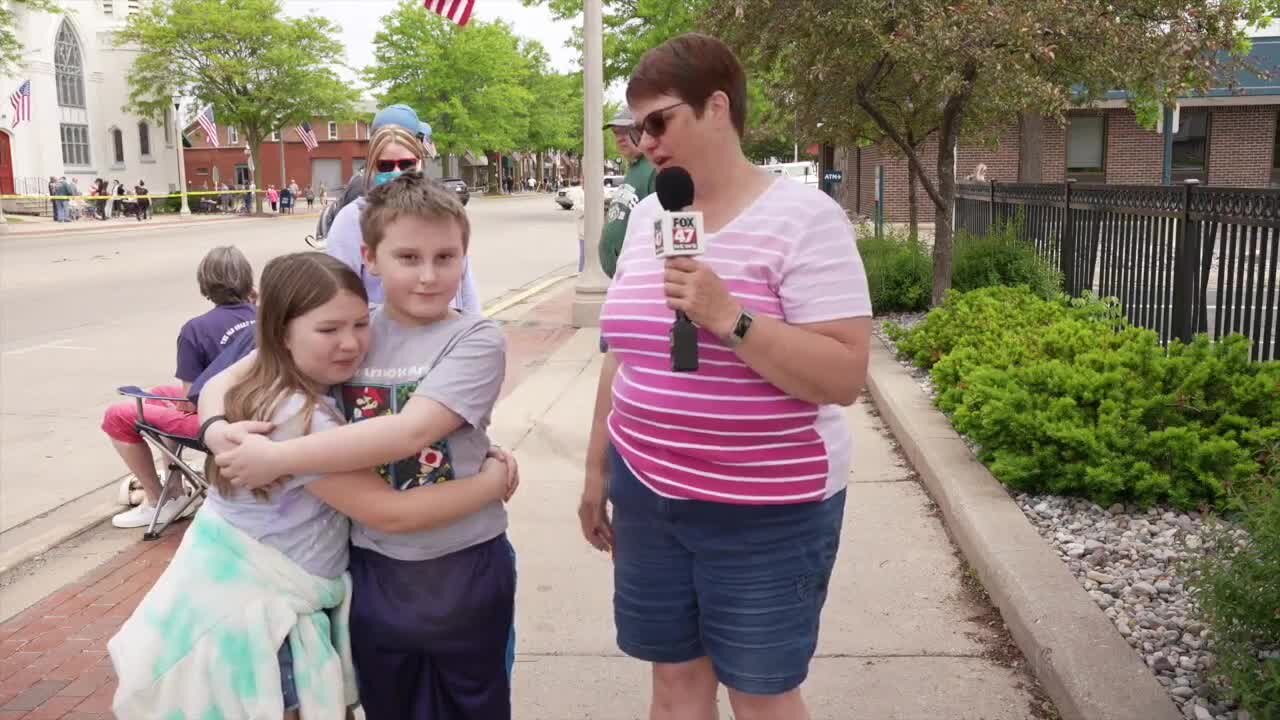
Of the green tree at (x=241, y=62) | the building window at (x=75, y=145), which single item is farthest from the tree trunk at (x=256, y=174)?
the building window at (x=75, y=145)

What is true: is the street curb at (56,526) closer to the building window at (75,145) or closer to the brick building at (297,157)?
the building window at (75,145)

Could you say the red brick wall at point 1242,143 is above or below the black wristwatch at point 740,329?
above

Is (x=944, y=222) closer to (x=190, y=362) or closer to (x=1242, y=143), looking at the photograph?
(x=190, y=362)

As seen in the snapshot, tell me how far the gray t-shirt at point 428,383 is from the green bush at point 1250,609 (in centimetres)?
190

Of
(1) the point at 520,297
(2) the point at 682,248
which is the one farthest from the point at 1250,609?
(1) the point at 520,297

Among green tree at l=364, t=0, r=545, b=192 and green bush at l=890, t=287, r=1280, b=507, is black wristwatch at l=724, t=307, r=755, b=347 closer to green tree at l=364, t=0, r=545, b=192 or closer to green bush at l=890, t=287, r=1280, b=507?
green bush at l=890, t=287, r=1280, b=507

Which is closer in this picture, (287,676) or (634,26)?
(287,676)

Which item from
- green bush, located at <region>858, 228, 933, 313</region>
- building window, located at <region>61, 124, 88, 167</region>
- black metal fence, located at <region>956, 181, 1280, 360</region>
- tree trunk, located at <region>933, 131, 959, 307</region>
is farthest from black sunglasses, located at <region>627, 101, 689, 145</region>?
building window, located at <region>61, 124, 88, 167</region>

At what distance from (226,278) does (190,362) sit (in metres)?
0.41

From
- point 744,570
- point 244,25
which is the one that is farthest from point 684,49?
point 244,25

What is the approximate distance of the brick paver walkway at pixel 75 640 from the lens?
3762 millimetres

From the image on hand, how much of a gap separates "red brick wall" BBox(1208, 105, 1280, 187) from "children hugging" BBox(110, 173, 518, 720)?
34.2 metres

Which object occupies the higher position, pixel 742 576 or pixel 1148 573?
pixel 742 576

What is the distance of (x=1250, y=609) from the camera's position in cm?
295
